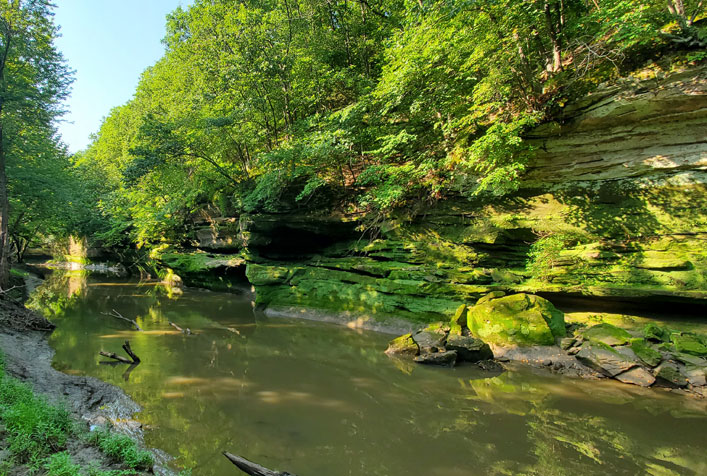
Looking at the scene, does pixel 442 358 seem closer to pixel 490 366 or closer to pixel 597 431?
pixel 490 366

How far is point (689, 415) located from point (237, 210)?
61.1 ft

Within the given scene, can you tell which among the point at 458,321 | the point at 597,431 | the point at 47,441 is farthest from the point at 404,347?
the point at 47,441

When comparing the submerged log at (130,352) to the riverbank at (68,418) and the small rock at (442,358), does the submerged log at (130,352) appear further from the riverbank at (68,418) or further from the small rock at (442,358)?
the small rock at (442,358)

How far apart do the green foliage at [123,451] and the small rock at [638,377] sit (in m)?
8.70

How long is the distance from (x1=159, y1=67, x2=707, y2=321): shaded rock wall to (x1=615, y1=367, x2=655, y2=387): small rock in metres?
2.22

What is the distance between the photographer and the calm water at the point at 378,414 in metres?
4.47

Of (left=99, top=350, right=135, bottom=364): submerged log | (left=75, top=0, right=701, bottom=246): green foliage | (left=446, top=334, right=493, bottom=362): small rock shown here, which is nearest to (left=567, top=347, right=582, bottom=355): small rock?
(left=446, top=334, right=493, bottom=362): small rock

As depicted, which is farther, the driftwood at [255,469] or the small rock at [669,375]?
the small rock at [669,375]

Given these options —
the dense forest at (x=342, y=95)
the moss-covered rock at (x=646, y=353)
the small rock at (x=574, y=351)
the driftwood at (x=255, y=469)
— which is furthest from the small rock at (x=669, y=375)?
the driftwood at (x=255, y=469)

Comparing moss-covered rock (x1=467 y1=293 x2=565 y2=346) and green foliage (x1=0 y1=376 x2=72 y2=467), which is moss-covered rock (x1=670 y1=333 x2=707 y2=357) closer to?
moss-covered rock (x1=467 y1=293 x2=565 y2=346)

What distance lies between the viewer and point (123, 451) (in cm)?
383

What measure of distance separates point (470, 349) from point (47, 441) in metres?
7.94

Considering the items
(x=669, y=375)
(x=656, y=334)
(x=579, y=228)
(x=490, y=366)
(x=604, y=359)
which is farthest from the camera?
(x=579, y=228)

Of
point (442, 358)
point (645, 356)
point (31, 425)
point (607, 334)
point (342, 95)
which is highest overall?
point (342, 95)
